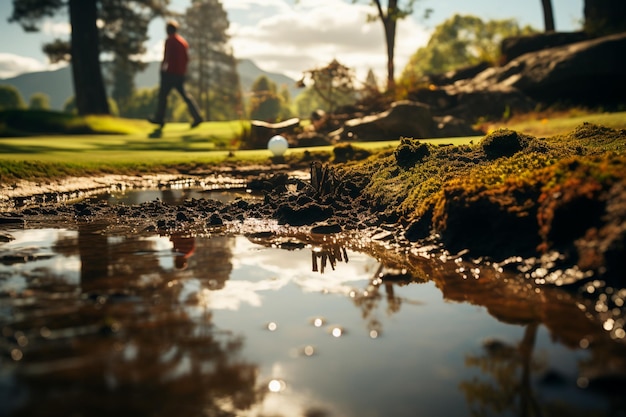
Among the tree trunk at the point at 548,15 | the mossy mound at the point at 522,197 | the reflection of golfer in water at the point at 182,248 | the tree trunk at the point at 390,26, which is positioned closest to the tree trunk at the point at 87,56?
the tree trunk at the point at 390,26

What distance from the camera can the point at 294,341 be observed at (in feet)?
11.5

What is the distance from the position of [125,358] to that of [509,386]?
202 cm

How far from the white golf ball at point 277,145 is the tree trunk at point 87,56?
1741cm

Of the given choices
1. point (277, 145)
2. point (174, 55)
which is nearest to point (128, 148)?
point (277, 145)

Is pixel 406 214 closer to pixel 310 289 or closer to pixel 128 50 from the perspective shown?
pixel 310 289

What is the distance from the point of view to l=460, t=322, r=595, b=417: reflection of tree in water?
268 cm

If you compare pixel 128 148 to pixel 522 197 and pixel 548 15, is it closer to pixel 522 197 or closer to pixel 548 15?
pixel 522 197

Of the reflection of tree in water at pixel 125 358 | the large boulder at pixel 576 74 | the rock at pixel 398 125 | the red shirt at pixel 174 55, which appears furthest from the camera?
the red shirt at pixel 174 55

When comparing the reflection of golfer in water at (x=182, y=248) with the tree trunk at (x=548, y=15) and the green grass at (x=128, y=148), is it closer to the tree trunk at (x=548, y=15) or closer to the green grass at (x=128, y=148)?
the green grass at (x=128, y=148)

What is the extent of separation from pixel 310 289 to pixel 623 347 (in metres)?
2.23

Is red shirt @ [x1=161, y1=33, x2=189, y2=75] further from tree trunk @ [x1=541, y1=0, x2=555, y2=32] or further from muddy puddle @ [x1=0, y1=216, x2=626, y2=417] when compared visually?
muddy puddle @ [x1=0, y1=216, x2=626, y2=417]

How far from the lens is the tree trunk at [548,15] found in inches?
1032

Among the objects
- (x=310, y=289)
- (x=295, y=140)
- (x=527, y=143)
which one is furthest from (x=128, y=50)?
(x=310, y=289)

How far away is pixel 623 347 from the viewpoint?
3311 millimetres
